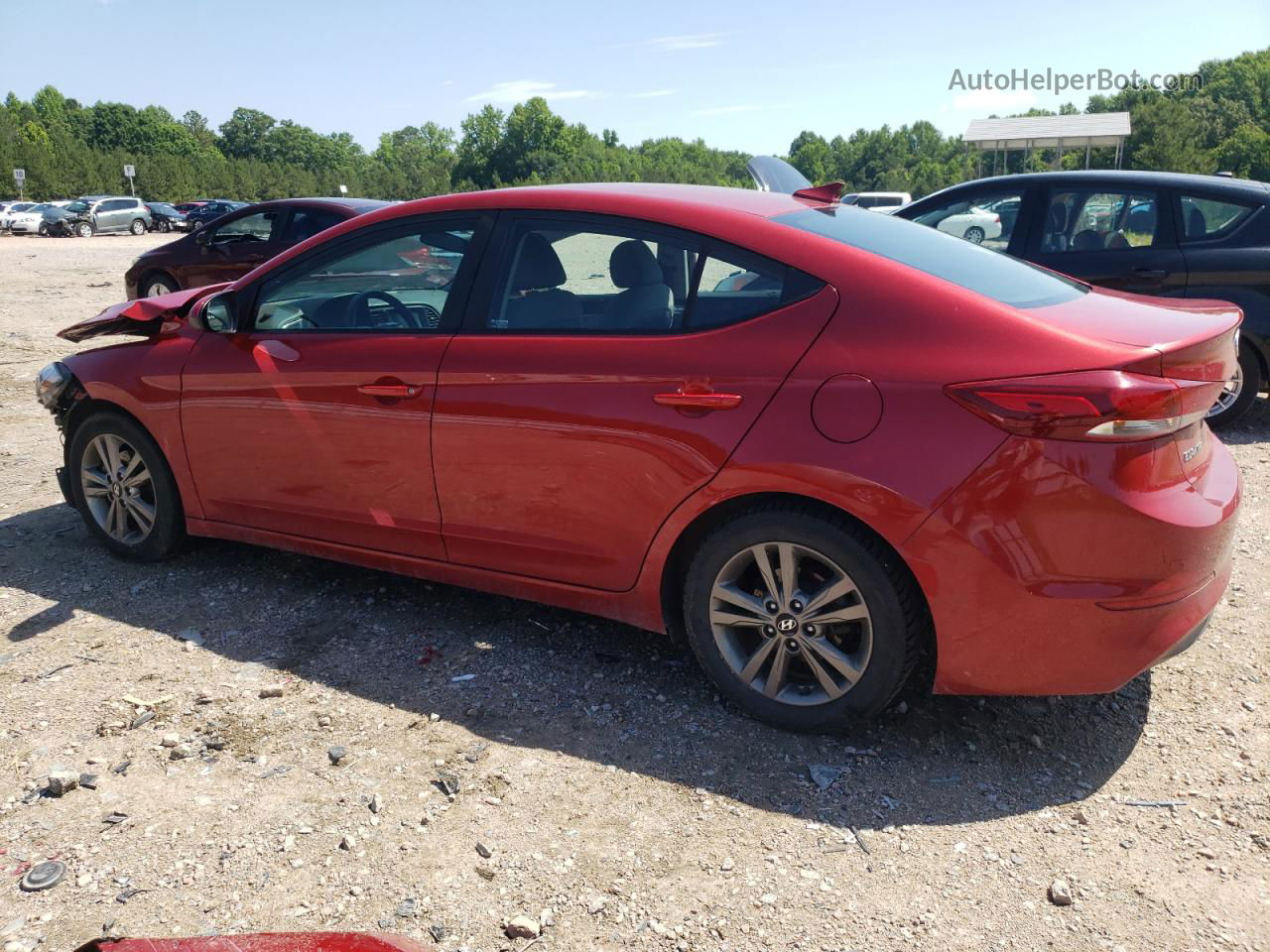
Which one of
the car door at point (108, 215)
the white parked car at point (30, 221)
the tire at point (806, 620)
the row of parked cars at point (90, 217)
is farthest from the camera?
the car door at point (108, 215)

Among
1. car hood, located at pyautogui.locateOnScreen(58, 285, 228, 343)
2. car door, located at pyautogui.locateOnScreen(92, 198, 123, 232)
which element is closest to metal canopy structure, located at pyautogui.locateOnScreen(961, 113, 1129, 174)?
car door, located at pyautogui.locateOnScreen(92, 198, 123, 232)

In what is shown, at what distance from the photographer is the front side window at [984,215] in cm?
748

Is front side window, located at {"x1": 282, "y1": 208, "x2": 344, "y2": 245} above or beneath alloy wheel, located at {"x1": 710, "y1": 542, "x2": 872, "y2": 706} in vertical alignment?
above

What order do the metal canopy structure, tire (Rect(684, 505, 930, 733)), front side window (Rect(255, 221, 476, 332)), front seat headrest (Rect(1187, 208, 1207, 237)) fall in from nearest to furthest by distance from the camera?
tire (Rect(684, 505, 930, 733)), front side window (Rect(255, 221, 476, 332)), front seat headrest (Rect(1187, 208, 1207, 237)), the metal canopy structure

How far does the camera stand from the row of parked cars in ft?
142

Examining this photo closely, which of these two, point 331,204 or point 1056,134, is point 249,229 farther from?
point 1056,134

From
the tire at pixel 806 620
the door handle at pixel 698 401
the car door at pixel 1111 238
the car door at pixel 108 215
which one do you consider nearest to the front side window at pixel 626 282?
the door handle at pixel 698 401

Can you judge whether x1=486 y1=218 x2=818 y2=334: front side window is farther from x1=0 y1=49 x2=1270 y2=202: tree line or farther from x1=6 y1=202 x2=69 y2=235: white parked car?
x1=6 y1=202 x2=69 y2=235: white parked car

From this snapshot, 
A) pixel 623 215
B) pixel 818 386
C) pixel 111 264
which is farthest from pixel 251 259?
pixel 111 264

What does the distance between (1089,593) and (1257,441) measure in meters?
5.02

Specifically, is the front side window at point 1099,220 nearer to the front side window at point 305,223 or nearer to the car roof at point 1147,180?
the car roof at point 1147,180

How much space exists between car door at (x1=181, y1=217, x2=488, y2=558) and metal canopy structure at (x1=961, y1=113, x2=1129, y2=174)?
56.1m

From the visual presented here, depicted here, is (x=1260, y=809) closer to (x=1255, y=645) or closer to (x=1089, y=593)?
(x=1089, y=593)

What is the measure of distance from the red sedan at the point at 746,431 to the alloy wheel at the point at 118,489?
44 centimetres
